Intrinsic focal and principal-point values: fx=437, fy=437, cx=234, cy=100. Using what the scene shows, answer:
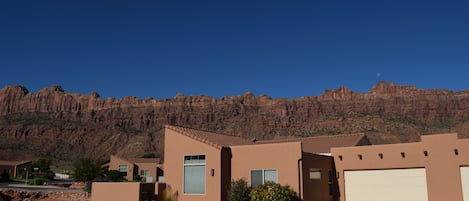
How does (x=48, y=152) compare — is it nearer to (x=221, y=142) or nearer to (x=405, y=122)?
(x=405, y=122)

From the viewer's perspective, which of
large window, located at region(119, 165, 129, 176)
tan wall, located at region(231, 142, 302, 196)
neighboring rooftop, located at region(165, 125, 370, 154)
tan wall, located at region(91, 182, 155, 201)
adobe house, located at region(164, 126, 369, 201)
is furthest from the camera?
large window, located at region(119, 165, 129, 176)

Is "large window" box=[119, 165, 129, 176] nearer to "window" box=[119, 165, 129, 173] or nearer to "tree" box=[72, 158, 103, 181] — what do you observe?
"window" box=[119, 165, 129, 173]

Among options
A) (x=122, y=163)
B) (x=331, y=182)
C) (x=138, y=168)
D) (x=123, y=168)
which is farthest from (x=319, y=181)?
(x=122, y=163)

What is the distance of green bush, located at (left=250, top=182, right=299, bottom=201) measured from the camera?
16750mm

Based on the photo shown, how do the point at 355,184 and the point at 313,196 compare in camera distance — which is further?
the point at 355,184

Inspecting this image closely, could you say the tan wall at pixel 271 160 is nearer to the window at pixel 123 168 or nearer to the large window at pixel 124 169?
the large window at pixel 124 169

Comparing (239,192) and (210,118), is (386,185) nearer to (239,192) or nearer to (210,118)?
(239,192)

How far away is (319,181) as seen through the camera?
762 inches

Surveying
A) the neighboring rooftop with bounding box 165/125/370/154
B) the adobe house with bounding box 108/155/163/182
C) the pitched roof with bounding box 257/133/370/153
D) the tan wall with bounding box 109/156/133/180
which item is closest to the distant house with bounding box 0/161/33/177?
the tan wall with bounding box 109/156/133/180

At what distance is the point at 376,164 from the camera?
19438 mm

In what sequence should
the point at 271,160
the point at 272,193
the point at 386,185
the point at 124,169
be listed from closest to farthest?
1. the point at 272,193
2. the point at 271,160
3. the point at 386,185
4. the point at 124,169

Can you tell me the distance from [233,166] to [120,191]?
525 cm

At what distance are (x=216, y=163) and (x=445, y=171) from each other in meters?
9.33

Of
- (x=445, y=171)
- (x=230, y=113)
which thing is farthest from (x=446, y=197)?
(x=230, y=113)
